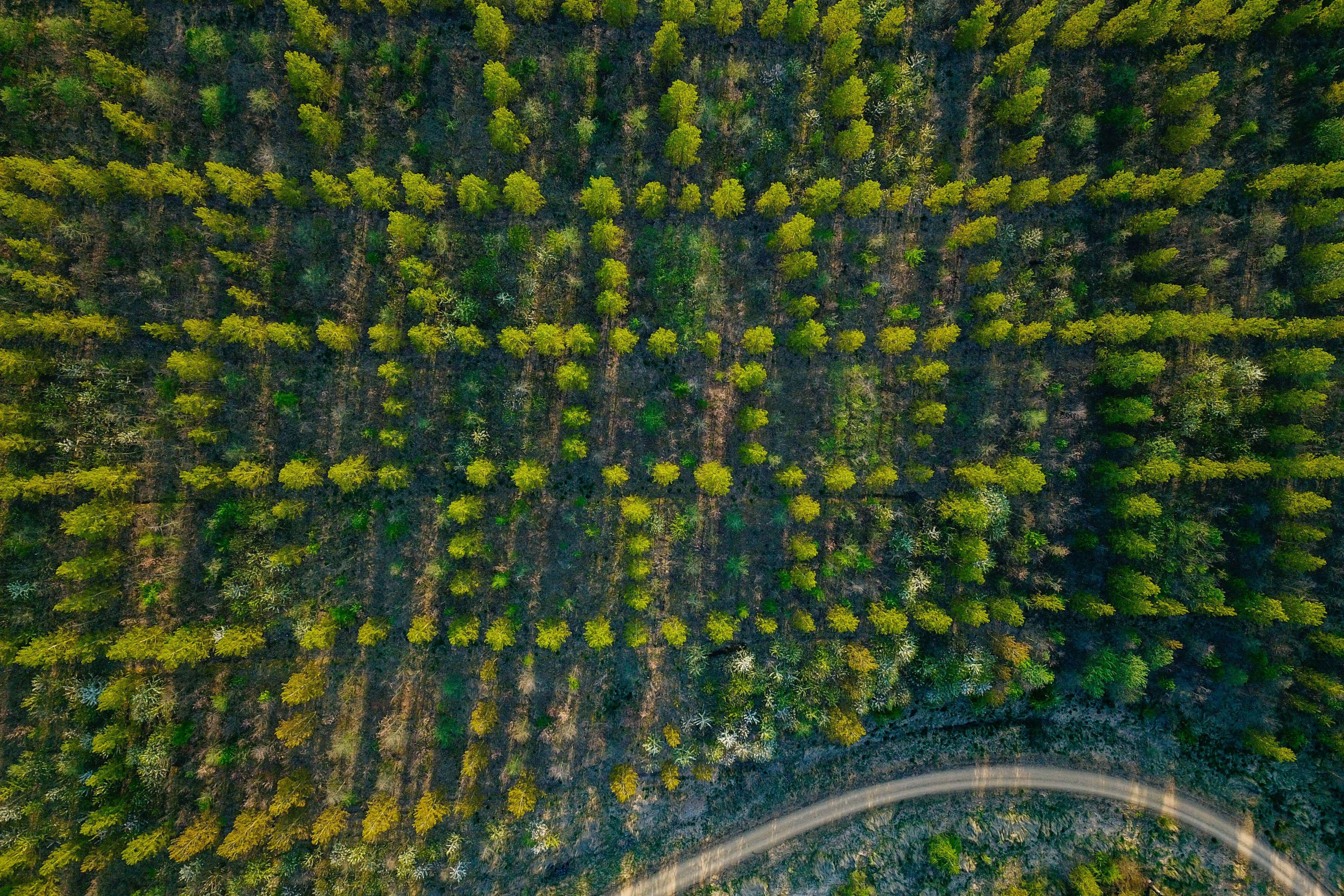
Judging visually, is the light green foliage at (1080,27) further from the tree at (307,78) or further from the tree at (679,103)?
the tree at (307,78)

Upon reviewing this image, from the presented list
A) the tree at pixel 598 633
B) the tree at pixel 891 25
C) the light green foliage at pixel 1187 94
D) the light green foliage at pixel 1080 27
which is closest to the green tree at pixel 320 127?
the tree at pixel 598 633

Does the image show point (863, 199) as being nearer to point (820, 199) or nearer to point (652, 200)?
point (820, 199)

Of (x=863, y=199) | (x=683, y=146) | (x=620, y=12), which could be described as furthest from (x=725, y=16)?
(x=863, y=199)

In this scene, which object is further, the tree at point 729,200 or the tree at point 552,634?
the tree at point 729,200

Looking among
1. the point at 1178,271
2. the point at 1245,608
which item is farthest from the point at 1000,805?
the point at 1178,271

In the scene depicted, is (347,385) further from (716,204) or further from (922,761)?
(922,761)

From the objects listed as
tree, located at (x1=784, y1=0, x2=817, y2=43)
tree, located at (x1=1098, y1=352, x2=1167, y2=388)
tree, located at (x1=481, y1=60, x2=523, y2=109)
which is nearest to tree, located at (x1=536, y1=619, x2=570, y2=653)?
tree, located at (x1=481, y1=60, x2=523, y2=109)
